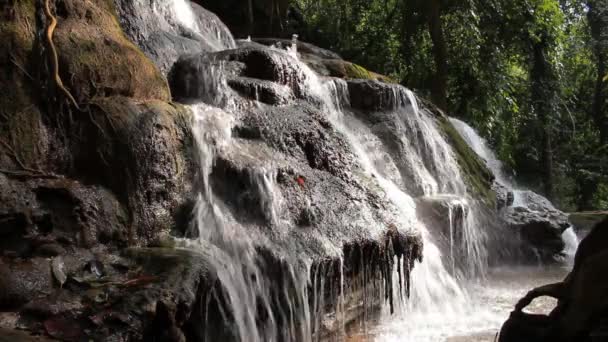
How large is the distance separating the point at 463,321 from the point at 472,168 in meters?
4.01

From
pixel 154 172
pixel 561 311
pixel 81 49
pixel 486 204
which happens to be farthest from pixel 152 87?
pixel 486 204

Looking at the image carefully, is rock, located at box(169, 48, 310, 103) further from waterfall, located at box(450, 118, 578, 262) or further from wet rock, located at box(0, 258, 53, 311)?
waterfall, located at box(450, 118, 578, 262)

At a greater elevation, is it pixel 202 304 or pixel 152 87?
pixel 152 87

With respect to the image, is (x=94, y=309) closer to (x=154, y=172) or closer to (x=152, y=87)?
(x=154, y=172)

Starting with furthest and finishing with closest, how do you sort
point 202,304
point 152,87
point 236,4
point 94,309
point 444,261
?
point 236,4 → point 444,261 → point 152,87 → point 202,304 → point 94,309

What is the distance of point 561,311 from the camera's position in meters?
3.44

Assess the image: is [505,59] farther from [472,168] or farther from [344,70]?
[344,70]

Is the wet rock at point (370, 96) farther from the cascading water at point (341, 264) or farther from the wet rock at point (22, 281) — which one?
the wet rock at point (22, 281)

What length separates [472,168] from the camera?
982 centimetres

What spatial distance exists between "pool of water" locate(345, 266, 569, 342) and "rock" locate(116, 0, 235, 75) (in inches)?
158

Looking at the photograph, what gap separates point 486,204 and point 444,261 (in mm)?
2229

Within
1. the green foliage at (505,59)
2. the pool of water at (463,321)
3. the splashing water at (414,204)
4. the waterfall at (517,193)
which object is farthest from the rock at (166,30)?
the waterfall at (517,193)

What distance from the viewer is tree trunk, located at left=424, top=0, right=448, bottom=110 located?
40.8ft

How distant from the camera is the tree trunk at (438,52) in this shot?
12.4 m
